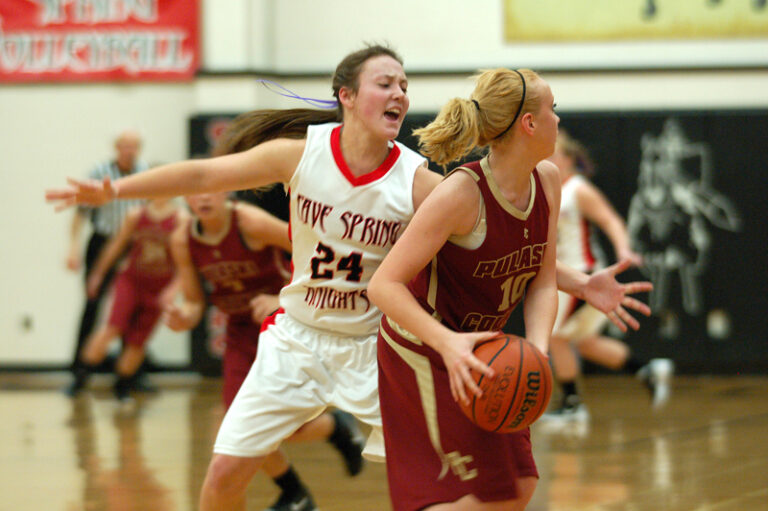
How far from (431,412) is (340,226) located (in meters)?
0.72

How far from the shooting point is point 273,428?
3.17 meters

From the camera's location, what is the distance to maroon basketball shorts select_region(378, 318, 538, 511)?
8.71ft

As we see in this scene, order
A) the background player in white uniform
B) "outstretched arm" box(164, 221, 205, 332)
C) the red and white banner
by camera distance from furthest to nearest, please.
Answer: the red and white banner < the background player in white uniform < "outstretched arm" box(164, 221, 205, 332)

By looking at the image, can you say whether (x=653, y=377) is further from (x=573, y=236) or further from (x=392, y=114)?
(x=392, y=114)

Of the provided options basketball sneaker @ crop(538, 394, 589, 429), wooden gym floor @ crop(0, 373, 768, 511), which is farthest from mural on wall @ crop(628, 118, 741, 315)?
basketball sneaker @ crop(538, 394, 589, 429)

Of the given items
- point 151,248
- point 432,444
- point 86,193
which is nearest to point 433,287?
point 432,444

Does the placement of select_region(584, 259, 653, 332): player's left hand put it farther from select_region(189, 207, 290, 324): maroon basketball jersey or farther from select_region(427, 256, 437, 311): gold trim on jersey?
select_region(189, 207, 290, 324): maroon basketball jersey

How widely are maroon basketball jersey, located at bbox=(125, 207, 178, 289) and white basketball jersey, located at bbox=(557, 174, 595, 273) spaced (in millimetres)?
2965

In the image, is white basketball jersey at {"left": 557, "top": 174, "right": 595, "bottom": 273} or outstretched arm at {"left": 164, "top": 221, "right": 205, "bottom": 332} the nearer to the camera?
outstretched arm at {"left": 164, "top": 221, "right": 205, "bottom": 332}

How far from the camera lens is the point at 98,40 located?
31.1 ft

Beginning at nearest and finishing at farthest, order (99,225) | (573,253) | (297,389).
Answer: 1. (297,389)
2. (573,253)
3. (99,225)

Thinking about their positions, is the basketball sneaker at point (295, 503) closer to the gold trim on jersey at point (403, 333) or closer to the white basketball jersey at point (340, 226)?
the white basketball jersey at point (340, 226)

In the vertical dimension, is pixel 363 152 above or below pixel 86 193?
above

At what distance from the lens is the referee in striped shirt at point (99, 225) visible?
26.5 feet
